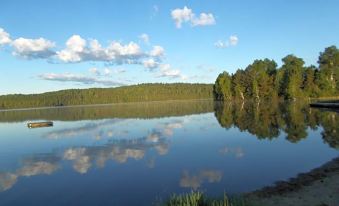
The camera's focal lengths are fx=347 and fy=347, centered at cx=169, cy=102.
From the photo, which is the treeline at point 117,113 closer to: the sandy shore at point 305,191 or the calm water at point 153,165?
the calm water at point 153,165

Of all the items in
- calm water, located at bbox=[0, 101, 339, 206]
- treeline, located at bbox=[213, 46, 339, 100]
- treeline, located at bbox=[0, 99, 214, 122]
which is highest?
treeline, located at bbox=[213, 46, 339, 100]

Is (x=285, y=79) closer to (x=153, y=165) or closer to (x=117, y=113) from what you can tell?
(x=117, y=113)

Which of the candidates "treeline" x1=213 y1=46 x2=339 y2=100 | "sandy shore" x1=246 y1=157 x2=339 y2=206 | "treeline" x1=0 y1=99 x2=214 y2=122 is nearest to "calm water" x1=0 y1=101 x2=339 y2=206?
"sandy shore" x1=246 y1=157 x2=339 y2=206

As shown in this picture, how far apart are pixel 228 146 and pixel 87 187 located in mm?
14598

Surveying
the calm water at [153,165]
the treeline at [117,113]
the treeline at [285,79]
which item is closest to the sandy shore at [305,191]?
the calm water at [153,165]

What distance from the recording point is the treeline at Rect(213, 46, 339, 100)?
111 meters

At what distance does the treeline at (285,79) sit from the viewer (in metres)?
111

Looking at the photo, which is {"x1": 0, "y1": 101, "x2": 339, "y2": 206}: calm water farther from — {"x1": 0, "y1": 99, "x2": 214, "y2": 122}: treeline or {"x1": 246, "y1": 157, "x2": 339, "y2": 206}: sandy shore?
{"x1": 0, "y1": 99, "x2": 214, "y2": 122}: treeline

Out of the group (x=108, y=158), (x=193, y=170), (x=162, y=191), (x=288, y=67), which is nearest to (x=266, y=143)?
(x=193, y=170)

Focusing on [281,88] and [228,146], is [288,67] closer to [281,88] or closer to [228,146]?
[281,88]

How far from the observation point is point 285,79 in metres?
122

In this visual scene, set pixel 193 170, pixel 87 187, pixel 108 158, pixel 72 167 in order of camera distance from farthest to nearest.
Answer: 1. pixel 108 158
2. pixel 72 167
3. pixel 193 170
4. pixel 87 187

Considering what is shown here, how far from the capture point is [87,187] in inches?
736

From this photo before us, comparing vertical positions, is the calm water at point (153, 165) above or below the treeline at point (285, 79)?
below
